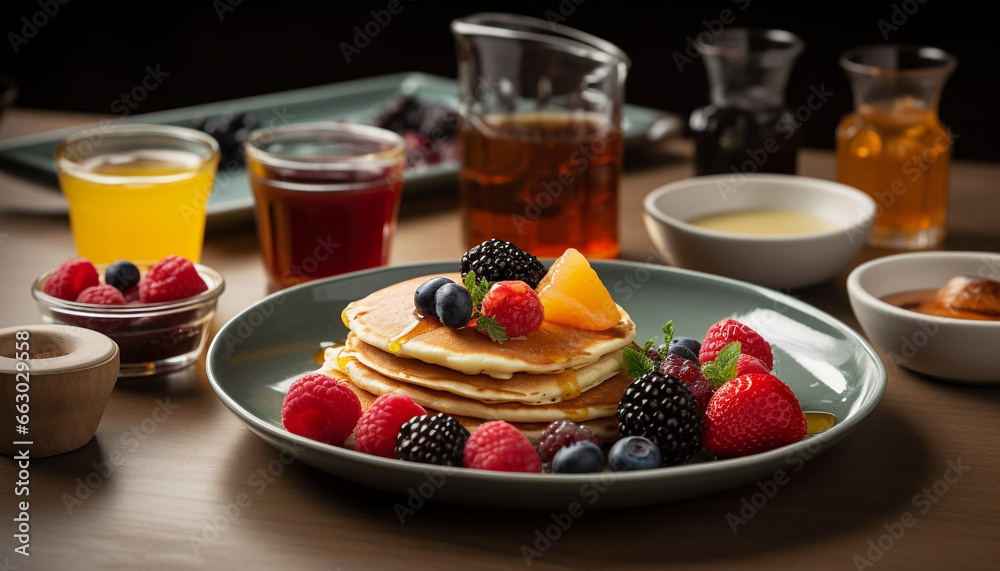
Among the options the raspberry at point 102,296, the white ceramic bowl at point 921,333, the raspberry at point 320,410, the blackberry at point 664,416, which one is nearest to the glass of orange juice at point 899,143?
the white ceramic bowl at point 921,333

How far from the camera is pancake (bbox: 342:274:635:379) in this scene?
48.6 inches

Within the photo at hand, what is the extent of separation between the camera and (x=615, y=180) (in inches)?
77.2

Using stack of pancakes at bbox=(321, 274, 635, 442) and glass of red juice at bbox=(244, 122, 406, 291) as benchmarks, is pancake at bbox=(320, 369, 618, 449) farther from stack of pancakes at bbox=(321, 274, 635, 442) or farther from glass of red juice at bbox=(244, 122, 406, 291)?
glass of red juice at bbox=(244, 122, 406, 291)

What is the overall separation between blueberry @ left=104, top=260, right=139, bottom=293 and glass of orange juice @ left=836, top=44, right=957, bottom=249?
1.37 metres

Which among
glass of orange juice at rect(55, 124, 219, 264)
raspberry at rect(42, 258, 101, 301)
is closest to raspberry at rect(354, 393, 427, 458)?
raspberry at rect(42, 258, 101, 301)

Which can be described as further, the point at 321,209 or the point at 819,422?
the point at 321,209

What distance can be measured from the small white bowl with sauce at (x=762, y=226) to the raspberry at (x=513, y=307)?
627mm

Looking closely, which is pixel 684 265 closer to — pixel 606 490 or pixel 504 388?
pixel 504 388

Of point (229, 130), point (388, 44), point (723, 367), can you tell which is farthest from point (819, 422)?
point (388, 44)

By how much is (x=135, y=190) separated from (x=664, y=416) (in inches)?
42.9

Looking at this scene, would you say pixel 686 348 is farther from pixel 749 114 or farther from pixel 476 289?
pixel 749 114

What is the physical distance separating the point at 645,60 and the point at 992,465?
3.33m

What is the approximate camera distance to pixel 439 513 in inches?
43.6

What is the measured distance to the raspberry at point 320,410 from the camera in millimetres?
1174
